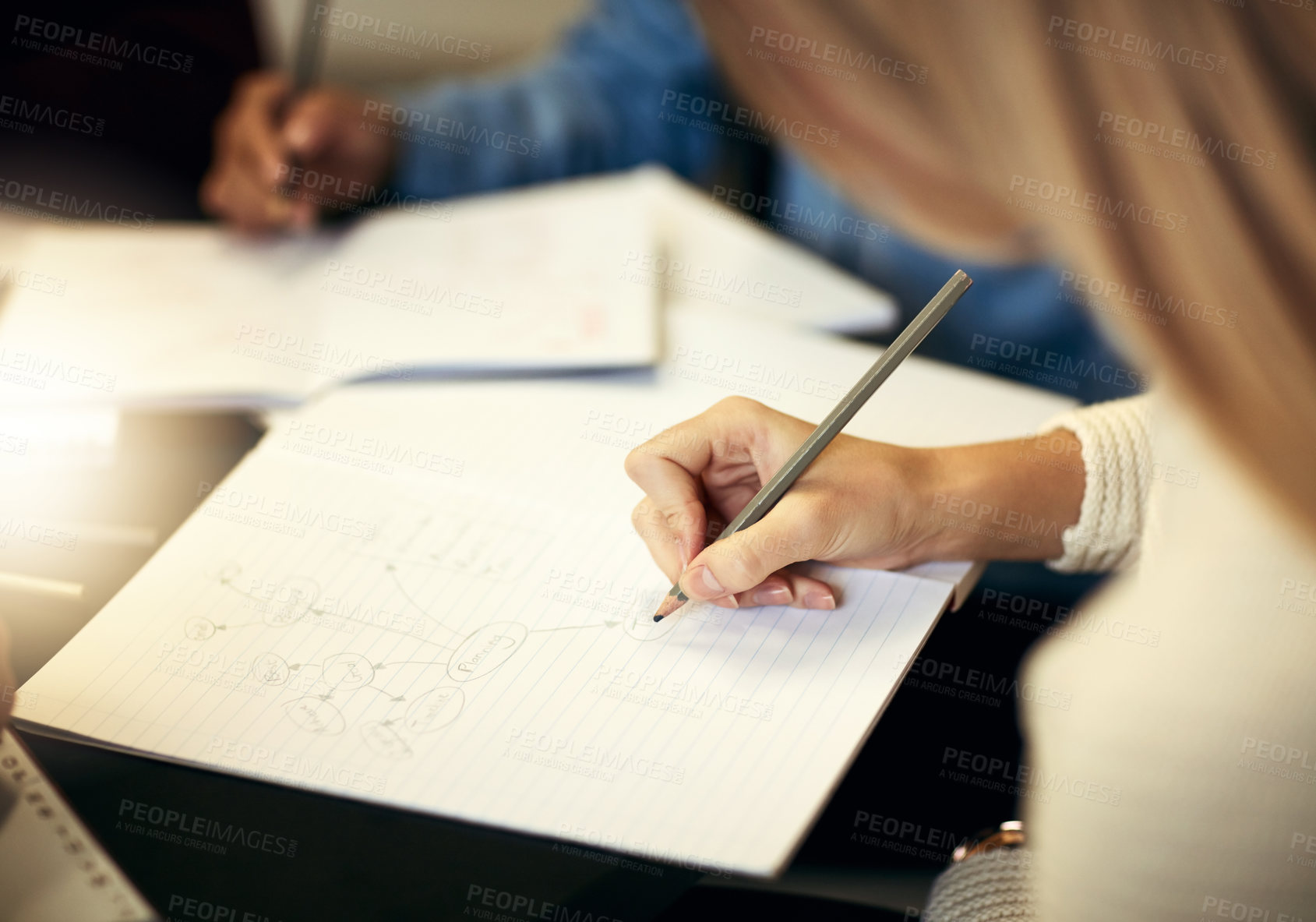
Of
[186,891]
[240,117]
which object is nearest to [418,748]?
[186,891]

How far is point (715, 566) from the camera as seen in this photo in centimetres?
53

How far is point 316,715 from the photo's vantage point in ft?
1.65

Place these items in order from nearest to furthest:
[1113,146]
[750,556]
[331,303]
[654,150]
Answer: [750,556] → [331,303] → [1113,146] → [654,150]

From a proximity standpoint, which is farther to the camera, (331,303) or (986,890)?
(331,303)

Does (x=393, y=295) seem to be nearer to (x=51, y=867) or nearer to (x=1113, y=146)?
(x=51, y=867)

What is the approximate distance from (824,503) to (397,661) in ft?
0.83

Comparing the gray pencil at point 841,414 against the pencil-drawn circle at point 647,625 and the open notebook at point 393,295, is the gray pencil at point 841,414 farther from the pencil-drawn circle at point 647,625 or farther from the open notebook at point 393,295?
the open notebook at point 393,295

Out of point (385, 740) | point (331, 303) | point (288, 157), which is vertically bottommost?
point (385, 740)

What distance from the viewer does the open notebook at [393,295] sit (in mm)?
771

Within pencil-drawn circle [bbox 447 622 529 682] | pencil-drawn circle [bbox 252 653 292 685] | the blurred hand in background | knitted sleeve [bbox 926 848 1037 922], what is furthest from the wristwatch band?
the blurred hand in background

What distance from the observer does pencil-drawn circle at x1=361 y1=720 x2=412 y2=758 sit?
19.0 inches

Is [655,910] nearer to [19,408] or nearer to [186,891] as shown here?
[186,891]

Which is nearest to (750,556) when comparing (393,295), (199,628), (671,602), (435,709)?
(671,602)

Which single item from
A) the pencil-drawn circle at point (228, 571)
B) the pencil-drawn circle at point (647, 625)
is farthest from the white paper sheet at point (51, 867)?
the pencil-drawn circle at point (647, 625)
